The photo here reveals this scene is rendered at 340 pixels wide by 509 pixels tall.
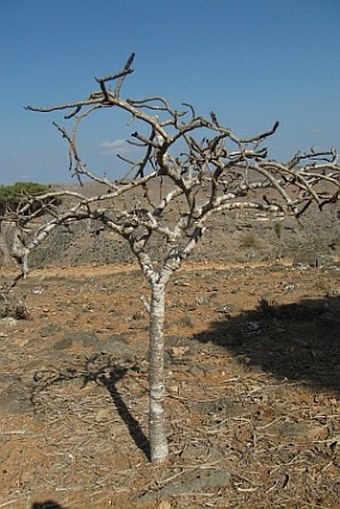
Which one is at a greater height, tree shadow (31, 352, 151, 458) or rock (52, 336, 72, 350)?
rock (52, 336, 72, 350)

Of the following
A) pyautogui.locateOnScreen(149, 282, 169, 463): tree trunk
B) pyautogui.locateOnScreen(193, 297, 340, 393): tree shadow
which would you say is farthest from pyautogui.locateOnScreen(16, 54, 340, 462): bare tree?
pyautogui.locateOnScreen(193, 297, 340, 393): tree shadow

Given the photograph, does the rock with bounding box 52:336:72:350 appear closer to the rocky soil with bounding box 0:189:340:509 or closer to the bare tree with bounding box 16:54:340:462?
the rocky soil with bounding box 0:189:340:509

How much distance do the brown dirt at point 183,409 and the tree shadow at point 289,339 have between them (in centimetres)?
2

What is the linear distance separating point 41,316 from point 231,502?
5.59 meters

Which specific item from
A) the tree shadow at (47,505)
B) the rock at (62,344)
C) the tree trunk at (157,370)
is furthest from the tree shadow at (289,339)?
the tree shadow at (47,505)

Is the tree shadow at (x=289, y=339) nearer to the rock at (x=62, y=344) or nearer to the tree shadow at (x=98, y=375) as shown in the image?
the tree shadow at (x=98, y=375)

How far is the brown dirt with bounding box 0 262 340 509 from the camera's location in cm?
358

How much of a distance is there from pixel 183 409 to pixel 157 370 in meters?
1.16

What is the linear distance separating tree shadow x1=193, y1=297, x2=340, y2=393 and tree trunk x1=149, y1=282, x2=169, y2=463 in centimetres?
185

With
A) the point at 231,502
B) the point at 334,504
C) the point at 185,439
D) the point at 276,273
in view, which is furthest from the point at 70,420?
the point at 276,273

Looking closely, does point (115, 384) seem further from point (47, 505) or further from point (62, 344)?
point (47, 505)

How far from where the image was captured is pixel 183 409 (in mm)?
4703

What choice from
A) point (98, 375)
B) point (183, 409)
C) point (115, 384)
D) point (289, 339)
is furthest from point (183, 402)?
point (289, 339)

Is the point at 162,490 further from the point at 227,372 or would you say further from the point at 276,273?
the point at 276,273
